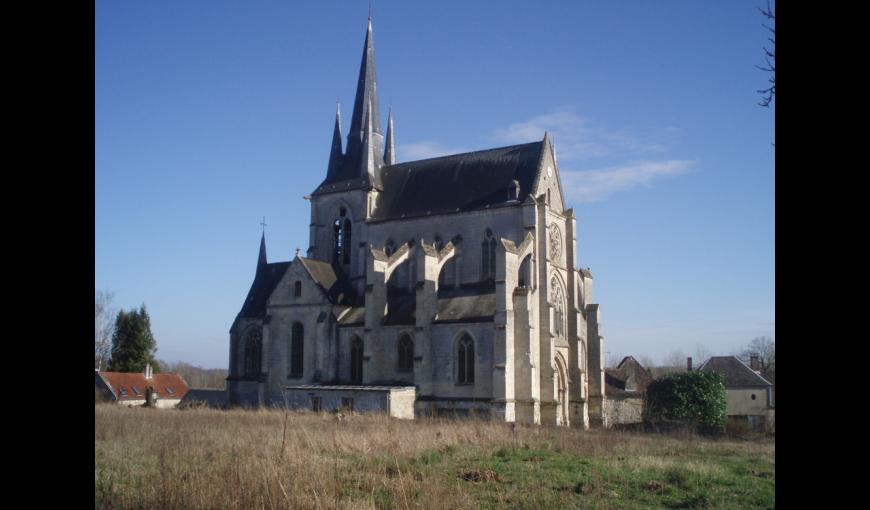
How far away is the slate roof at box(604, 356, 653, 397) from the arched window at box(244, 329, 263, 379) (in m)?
24.7

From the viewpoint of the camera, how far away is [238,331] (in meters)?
44.8

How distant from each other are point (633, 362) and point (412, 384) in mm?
24091

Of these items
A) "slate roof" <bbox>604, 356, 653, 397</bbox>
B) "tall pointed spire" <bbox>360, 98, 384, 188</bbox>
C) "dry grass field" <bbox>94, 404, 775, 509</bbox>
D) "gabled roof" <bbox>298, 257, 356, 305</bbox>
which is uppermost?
"tall pointed spire" <bbox>360, 98, 384, 188</bbox>

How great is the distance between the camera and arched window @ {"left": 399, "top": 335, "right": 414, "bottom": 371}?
3828 centimetres

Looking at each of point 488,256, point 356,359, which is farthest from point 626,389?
point 356,359

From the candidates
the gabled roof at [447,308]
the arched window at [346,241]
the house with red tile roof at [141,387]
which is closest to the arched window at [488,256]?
the gabled roof at [447,308]

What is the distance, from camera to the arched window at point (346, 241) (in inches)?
1789

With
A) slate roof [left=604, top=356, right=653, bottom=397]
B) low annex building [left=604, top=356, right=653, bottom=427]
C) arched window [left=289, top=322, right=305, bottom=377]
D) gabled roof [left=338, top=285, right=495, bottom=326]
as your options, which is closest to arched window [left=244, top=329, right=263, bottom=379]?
arched window [left=289, top=322, right=305, bottom=377]

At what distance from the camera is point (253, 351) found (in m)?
44.4

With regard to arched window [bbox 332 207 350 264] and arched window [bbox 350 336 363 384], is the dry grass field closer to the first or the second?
arched window [bbox 350 336 363 384]

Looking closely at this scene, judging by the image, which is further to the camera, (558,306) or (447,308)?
(558,306)

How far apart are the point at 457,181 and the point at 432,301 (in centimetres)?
879

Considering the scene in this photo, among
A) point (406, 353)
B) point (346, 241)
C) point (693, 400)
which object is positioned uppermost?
point (346, 241)

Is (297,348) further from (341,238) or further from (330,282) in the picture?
(341,238)
